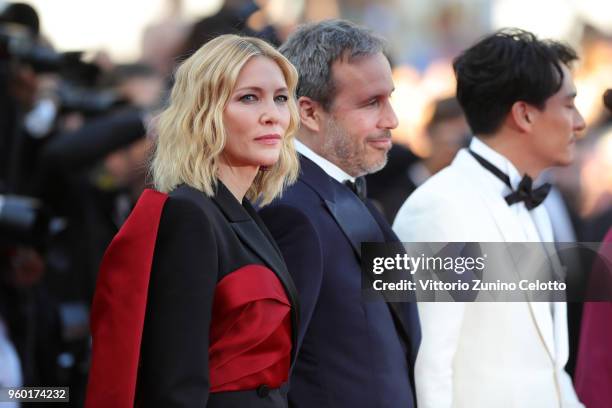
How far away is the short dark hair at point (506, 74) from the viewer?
11.8 ft

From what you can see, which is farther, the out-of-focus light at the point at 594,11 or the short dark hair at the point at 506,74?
the out-of-focus light at the point at 594,11

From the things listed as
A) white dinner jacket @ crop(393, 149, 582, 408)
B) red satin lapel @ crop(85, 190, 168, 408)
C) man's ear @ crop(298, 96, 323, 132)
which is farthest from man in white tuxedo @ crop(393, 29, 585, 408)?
red satin lapel @ crop(85, 190, 168, 408)

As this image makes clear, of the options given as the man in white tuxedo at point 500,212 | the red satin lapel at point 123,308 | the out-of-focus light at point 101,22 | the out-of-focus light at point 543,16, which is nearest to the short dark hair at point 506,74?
the man in white tuxedo at point 500,212

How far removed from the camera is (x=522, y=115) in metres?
3.61

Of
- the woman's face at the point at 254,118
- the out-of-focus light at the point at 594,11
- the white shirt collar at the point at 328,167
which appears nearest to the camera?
the woman's face at the point at 254,118

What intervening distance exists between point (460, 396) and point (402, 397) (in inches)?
13.7

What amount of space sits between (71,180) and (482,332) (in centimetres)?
158

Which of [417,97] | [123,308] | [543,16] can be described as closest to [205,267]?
[123,308]

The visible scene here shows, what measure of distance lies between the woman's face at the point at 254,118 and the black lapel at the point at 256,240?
9 cm

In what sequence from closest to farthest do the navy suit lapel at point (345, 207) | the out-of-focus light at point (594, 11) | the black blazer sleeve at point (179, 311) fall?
the black blazer sleeve at point (179, 311), the navy suit lapel at point (345, 207), the out-of-focus light at point (594, 11)

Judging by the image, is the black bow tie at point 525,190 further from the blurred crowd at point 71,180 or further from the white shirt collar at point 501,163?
the blurred crowd at point 71,180

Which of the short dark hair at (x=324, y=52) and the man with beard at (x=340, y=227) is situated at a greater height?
the short dark hair at (x=324, y=52)

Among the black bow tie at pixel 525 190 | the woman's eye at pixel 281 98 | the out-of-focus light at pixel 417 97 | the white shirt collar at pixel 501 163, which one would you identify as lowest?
the out-of-focus light at pixel 417 97

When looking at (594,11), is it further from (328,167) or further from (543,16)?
(328,167)
